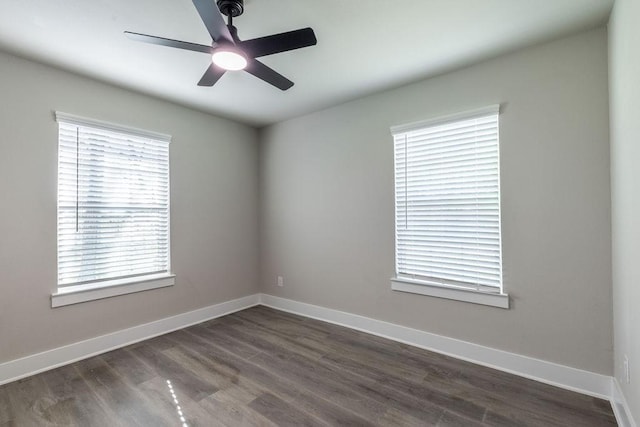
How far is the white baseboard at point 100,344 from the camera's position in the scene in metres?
2.38

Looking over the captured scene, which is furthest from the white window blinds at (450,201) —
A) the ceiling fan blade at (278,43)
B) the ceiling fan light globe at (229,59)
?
the ceiling fan light globe at (229,59)

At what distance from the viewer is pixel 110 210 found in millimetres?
2959

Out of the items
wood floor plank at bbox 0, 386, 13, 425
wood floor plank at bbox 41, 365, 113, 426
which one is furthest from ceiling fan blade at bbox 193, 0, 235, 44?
wood floor plank at bbox 0, 386, 13, 425

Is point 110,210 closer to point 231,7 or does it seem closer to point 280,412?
point 231,7

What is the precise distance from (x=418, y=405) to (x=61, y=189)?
11.3 feet

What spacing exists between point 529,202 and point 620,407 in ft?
4.69

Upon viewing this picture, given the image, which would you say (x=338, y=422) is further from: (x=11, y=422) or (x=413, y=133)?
(x=413, y=133)

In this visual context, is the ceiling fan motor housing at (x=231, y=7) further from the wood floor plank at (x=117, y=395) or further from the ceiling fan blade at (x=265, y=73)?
the wood floor plank at (x=117, y=395)

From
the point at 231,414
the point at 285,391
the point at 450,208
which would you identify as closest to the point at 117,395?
the point at 231,414

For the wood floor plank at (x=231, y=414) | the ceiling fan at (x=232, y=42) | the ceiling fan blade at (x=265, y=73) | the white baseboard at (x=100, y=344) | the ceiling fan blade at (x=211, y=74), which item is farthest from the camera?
the white baseboard at (x=100, y=344)

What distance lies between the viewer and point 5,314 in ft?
7.73

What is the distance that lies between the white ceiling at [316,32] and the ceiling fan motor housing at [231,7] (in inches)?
3.0

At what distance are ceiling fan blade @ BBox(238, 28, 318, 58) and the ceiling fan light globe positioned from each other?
Answer: 0.21 feet

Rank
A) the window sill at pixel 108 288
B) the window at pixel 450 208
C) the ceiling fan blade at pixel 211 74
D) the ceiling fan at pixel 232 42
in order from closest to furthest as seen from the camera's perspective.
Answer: the ceiling fan at pixel 232 42 < the ceiling fan blade at pixel 211 74 < the window at pixel 450 208 < the window sill at pixel 108 288
